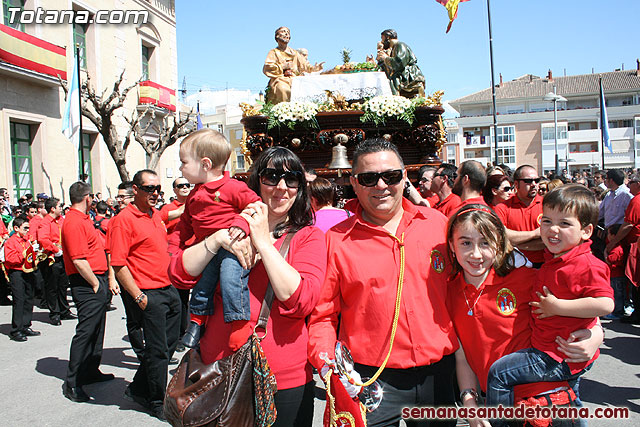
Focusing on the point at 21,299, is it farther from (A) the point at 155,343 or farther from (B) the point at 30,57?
(B) the point at 30,57

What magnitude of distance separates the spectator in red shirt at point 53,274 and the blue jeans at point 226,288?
788cm

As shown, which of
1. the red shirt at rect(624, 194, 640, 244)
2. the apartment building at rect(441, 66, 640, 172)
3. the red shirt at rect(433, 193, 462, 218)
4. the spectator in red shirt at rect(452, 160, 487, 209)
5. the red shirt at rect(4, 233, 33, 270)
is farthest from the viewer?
the apartment building at rect(441, 66, 640, 172)

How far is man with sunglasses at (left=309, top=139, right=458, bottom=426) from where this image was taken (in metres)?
2.46

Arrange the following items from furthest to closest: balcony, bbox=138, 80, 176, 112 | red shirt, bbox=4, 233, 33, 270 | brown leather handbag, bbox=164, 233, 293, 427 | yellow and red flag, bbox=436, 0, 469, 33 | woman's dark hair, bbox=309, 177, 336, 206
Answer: balcony, bbox=138, 80, 176, 112 → yellow and red flag, bbox=436, 0, 469, 33 → red shirt, bbox=4, 233, 33, 270 → woman's dark hair, bbox=309, 177, 336, 206 → brown leather handbag, bbox=164, 233, 293, 427

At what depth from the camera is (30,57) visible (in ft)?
55.9

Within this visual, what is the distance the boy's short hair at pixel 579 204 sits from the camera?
2617 mm

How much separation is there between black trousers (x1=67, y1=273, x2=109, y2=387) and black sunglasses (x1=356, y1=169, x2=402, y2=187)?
4.44 metres

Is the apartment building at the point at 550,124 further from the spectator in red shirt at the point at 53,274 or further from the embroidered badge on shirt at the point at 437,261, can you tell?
the embroidered badge on shirt at the point at 437,261

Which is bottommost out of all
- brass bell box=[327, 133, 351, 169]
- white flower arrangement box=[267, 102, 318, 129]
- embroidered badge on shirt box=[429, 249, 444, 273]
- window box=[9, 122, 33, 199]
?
embroidered badge on shirt box=[429, 249, 444, 273]

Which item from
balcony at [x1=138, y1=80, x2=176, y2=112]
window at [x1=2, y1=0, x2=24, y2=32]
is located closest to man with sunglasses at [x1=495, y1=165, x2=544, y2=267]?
window at [x1=2, y1=0, x2=24, y2=32]

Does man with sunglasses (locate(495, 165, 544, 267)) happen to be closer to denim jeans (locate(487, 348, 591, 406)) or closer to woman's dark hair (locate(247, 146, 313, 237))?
denim jeans (locate(487, 348, 591, 406))

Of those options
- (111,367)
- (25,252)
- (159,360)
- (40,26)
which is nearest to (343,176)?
(159,360)

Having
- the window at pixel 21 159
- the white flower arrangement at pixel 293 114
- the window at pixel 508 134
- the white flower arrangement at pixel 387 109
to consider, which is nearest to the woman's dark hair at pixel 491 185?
the white flower arrangement at pixel 387 109

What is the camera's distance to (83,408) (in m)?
5.25
